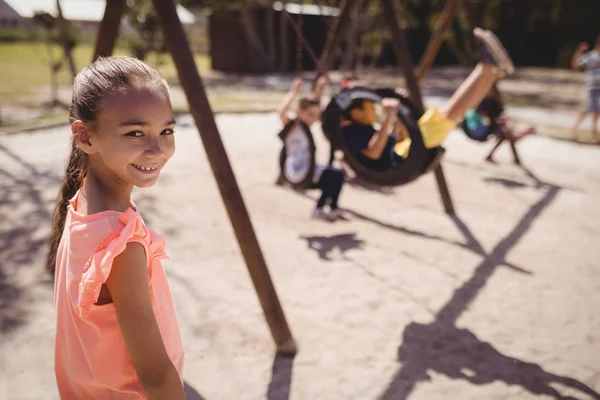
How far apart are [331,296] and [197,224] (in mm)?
1637

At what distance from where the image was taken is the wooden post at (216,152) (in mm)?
2381

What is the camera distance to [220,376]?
8.10 ft

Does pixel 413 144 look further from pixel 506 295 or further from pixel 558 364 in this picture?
pixel 558 364

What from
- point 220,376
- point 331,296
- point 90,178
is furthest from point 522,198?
point 90,178

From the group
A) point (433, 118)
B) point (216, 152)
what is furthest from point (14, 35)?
point (216, 152)

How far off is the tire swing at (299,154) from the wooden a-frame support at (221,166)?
71.7 inches

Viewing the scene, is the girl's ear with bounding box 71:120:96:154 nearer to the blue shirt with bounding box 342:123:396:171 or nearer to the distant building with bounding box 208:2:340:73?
the blue shirt with bounding box 342:123:396:171

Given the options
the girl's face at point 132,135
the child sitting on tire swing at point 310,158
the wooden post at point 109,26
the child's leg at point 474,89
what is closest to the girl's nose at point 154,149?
the girl's face at point 132,135

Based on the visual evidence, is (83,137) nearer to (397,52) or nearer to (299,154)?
(299,154)

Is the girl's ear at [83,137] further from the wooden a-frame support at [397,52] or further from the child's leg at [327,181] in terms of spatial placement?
the child's leg at [327,181]

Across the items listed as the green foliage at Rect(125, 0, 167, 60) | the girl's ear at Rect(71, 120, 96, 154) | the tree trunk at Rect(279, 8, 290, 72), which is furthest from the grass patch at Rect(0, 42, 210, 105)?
the girl's ear at Rect(71, 120, 96, 154)

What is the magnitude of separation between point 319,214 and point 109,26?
2.41m

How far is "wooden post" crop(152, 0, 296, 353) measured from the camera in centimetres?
238

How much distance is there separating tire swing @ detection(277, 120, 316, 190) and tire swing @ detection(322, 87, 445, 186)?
42 centimetres
